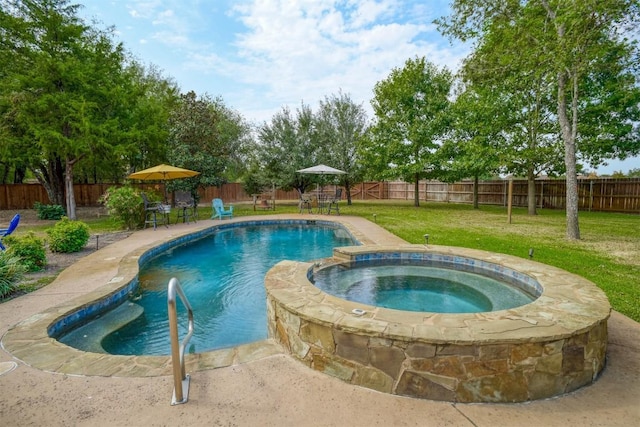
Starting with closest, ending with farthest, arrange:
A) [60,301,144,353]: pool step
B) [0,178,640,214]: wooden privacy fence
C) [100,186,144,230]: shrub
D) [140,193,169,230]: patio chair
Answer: [60,301,144,353]: pool step, [100,186,144,230]: shrub, [140,193,169,230]: patio chair, [0,178,640,214]: wooden privacy fence

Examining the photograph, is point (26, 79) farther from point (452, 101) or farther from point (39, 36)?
point (452, 101)

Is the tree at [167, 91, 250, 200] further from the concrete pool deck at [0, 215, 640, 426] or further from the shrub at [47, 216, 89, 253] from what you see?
the concrete pool deck at [0, 215, 640, 426]

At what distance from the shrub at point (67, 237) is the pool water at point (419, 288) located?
17.7 ft

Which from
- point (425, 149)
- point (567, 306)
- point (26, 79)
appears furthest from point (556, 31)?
point (26, 79)

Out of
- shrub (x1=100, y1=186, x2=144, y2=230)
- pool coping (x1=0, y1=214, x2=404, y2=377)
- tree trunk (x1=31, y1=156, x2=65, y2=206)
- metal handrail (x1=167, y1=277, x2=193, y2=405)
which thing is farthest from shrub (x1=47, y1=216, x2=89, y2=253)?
tree trunk (x1=31, y1=156, x2=65, y2=206)

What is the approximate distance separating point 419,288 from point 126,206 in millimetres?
8679

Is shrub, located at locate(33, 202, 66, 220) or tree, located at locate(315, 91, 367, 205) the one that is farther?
tree, located at locate(315, 91, 367, 205)

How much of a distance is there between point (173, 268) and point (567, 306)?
6.08 m

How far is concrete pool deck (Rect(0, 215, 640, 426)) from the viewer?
1862 mm

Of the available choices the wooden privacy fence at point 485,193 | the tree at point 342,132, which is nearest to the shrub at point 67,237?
the wooden privacy fence at point 485,193

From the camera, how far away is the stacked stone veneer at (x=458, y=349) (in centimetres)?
205

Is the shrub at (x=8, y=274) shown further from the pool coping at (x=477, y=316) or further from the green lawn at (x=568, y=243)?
the green lawn at (x=568, y=243)

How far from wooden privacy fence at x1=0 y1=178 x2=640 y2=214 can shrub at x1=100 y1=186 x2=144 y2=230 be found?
276cm

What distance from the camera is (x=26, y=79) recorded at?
388 inches
